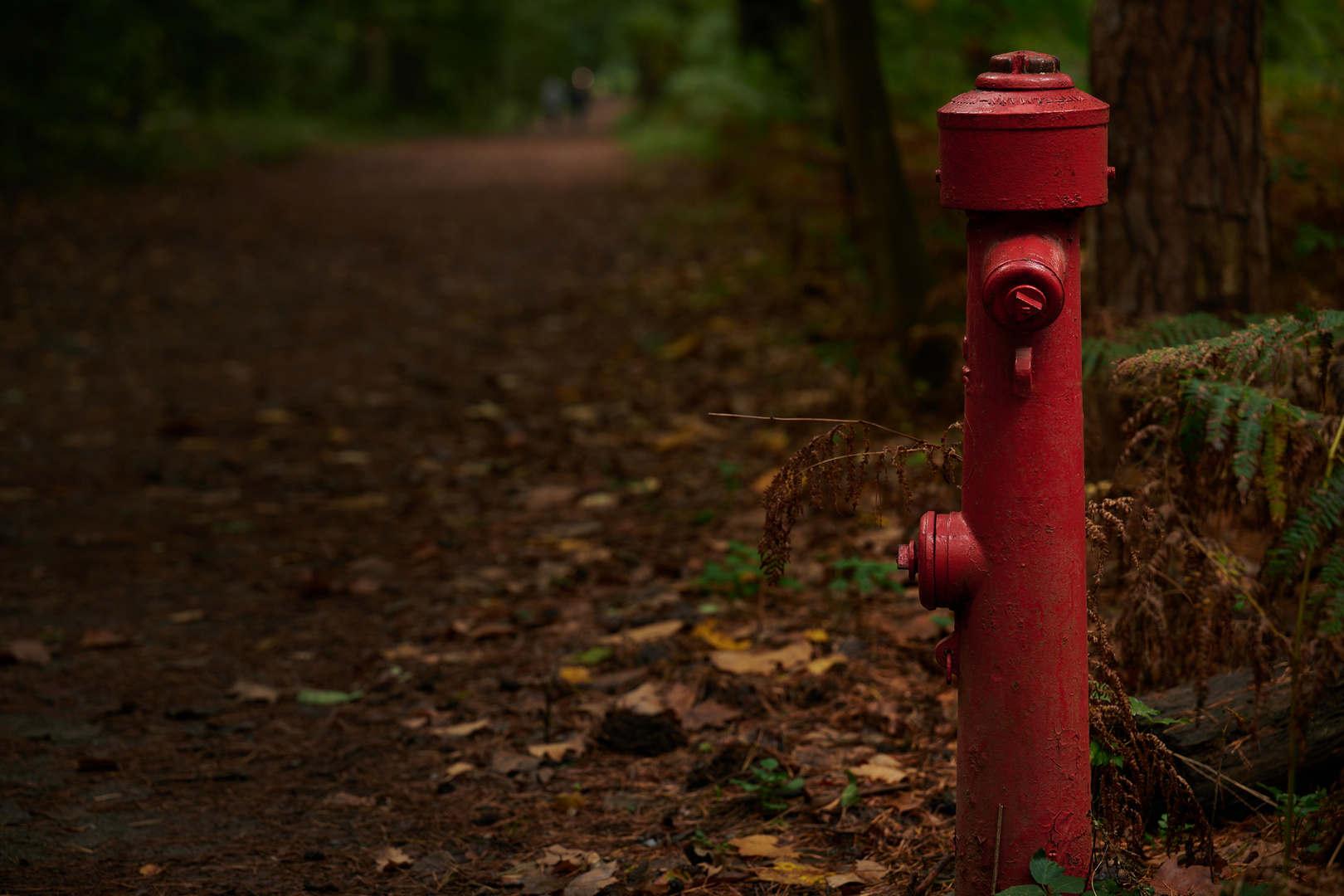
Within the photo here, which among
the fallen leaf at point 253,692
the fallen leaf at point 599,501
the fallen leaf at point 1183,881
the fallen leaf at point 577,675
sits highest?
the fallen leaf at point 1183,881

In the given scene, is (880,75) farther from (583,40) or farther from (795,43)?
(583,40)

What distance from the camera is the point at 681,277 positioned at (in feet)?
29.3

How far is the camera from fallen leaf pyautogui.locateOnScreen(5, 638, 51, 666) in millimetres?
3215

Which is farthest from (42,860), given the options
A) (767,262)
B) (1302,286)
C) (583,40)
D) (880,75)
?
(583,40)

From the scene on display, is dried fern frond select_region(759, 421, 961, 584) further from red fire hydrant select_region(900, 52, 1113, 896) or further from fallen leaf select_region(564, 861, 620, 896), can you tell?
fallen leaf select_region(564, 861, 620, 896)

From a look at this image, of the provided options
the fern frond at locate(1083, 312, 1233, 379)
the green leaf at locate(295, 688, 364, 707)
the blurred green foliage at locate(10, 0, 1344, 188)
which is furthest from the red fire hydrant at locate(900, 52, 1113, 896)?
the blurred green foliage at locate(10, 0, 1344, 188)

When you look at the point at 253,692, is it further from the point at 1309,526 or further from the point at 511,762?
the point at 1309,526

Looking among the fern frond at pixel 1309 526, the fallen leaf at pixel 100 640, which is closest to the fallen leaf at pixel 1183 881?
the fern frond at pixel 1309 526

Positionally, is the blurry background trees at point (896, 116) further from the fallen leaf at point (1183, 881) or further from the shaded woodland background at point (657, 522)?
the fallen leaf at point (1183, 881)

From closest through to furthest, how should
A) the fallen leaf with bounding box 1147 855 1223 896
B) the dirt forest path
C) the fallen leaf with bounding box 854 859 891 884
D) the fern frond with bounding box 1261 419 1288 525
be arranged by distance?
the fern frond with bounding box 1261 419 1288 525
the fallen leaf with bounding box 1147 855 1223 896
the fallen leaf with bounding box 854 859 891 884
the dirt forest path

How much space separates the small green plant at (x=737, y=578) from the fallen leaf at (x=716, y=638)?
193mm

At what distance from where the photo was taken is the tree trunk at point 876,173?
5.00 m

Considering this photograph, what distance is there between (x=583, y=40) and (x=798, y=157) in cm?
5807

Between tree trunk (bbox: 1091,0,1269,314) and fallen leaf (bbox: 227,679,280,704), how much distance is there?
255 cm
